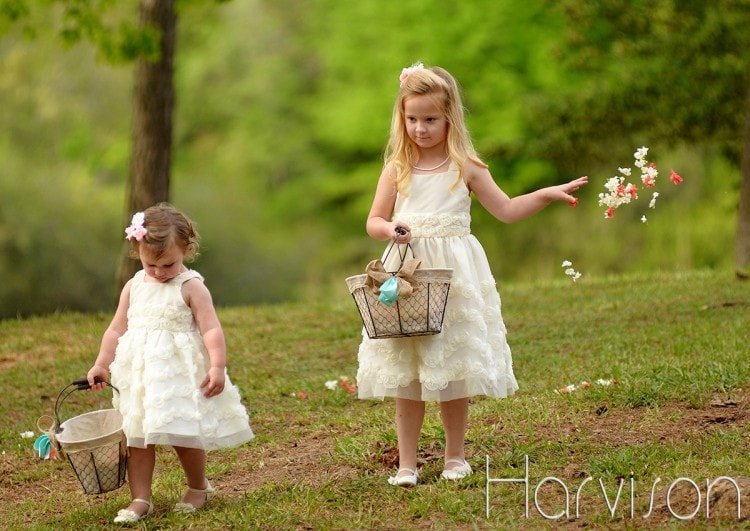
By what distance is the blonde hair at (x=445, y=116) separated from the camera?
4.78m

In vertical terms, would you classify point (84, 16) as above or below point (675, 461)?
above

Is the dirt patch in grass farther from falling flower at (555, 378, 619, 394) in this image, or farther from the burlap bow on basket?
the burlap bow on basket

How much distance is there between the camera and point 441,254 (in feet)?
15.6

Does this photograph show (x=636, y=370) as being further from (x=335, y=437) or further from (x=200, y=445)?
(x=200, y=445)

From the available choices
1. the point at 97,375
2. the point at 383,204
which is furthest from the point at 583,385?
the point at 97,375

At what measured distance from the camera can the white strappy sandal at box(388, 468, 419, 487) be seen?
4770 mm

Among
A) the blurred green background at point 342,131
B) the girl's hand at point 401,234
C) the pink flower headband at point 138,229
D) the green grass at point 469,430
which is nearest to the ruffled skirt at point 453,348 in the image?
the girl's hand at point 401,234

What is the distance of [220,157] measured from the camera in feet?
103

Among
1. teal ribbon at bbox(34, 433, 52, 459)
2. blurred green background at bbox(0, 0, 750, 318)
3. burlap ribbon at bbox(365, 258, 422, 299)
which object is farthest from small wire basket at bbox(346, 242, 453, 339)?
blurred green background at bbox(0, 0, 750, 318)

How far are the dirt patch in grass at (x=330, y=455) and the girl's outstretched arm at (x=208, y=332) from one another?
27.4 inches

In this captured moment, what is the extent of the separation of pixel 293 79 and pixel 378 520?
27.5 meters

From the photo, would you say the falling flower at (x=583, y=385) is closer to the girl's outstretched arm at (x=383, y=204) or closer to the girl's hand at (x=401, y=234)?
the girl's outstretched arm at (x=383, y=204)

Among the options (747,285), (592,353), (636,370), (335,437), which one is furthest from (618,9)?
(335,437)

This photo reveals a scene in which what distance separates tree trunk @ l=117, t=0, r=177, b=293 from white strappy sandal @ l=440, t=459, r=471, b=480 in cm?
708
